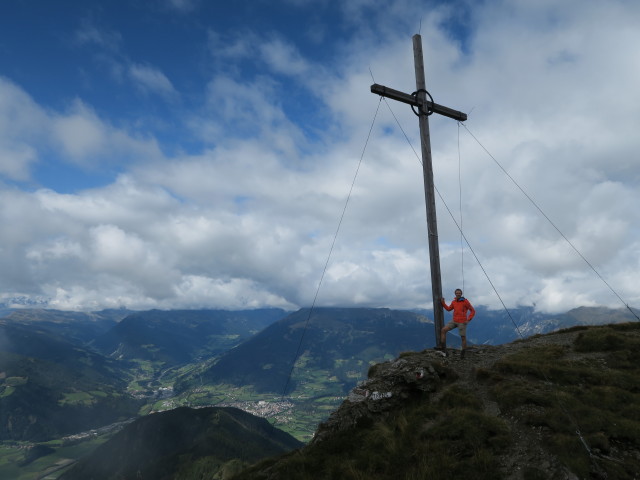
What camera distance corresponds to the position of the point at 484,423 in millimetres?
10000

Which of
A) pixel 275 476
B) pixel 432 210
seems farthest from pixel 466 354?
pixel 275 476

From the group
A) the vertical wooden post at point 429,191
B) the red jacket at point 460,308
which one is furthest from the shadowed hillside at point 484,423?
the vertical wooden post at point 429,191

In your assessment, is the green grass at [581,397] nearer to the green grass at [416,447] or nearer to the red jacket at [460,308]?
the green grass at [416,447]

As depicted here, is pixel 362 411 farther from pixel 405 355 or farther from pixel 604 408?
pixel 604 408

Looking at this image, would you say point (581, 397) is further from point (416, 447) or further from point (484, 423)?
point (416, 447)

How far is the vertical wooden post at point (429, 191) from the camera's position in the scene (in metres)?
15.2

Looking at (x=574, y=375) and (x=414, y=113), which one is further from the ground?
(x=414, y=113)

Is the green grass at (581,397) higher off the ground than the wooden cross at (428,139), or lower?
lower

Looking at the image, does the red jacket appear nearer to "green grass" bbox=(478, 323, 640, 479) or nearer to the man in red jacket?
the man in red jacket

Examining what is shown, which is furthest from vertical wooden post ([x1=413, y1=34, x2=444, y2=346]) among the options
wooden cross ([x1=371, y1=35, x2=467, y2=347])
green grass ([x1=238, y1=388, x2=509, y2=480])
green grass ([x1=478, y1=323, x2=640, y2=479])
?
green grass ([x1=238, y1=388, x2=509, y2=480])

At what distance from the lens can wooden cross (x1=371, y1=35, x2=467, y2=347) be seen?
50.1ft

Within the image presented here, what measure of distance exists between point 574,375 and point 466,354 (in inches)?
162

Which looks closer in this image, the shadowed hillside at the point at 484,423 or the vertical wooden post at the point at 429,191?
the shadowed hillside at the point at 484,423

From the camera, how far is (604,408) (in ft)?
34.8
